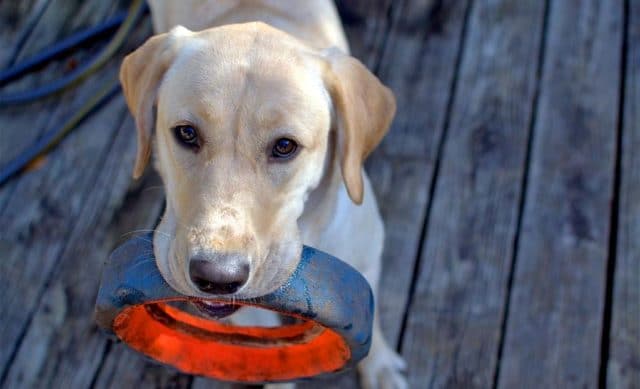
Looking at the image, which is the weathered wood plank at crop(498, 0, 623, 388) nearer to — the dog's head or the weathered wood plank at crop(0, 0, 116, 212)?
the dog's head

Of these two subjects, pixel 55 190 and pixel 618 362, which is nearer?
pixel 618 362

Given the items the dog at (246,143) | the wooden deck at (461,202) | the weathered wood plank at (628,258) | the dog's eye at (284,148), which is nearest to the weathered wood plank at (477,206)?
the wooden deck at (461,202)

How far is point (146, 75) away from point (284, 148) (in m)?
0.46

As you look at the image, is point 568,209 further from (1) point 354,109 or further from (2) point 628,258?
(1) point 354,109

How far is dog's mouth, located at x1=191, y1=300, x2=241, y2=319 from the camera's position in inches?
94.1

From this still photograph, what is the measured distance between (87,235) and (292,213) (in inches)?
51.7

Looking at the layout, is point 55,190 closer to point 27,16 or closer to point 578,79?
point 27,16

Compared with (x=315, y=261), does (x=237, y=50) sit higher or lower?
higher

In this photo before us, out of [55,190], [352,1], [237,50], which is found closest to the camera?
[237,50]

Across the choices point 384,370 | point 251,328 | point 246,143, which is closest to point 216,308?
point 251,328

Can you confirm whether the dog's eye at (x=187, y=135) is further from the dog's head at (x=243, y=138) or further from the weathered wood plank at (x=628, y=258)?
the weathered wood plank at (x=628, y=258)

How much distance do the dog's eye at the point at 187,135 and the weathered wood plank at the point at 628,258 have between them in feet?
5.20

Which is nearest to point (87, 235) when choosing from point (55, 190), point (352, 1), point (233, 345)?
point (55, 190)

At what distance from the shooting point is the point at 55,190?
3.59 meters
